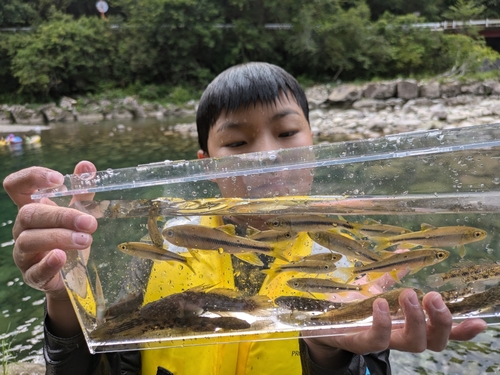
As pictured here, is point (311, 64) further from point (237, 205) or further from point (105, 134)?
point (237, 205)

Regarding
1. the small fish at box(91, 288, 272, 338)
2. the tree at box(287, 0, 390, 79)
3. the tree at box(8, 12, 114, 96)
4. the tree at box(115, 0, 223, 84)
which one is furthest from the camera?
the tree at box(115, 0, 223, 84)

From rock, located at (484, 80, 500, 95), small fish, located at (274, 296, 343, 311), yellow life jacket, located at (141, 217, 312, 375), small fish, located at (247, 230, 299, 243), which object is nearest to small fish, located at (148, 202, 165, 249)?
small fish, located at (247, 230, 299, 243)

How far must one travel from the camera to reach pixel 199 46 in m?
24.4

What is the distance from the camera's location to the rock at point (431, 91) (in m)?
16.9

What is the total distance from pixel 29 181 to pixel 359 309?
1.03 metres

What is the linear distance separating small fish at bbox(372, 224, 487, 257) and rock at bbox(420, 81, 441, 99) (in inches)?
697

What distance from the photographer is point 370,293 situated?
1131 mm

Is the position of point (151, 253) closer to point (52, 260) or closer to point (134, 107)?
point (52, 260)

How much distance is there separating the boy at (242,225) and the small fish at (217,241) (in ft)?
0.17

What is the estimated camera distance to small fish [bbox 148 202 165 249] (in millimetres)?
1138

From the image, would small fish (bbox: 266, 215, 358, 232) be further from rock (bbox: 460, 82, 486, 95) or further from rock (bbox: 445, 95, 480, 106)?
rock (bbox: 460, 82, 486, 95)

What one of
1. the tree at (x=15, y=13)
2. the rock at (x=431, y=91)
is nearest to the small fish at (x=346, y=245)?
the rock at (x=431, y=91)

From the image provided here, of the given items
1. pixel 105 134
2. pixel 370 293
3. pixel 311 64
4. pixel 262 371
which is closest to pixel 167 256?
pixel 370 293

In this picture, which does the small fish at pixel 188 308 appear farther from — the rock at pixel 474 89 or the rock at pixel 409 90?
the rock at pixel 474 89
